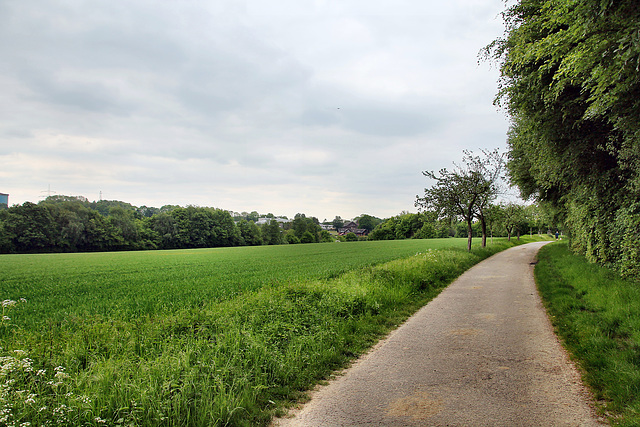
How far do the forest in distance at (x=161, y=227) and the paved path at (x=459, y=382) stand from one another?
61.2 ft

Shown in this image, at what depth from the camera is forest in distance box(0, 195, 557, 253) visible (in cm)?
4666

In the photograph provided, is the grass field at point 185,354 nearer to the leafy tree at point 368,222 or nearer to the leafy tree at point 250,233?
the leafy tree at point 250,233

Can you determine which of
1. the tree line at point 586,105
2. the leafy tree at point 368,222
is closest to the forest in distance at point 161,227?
the tree line at point 586,105

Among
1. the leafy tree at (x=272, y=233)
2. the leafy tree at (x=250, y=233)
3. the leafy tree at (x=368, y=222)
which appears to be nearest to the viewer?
the leafy tree at (x=250, y=233)

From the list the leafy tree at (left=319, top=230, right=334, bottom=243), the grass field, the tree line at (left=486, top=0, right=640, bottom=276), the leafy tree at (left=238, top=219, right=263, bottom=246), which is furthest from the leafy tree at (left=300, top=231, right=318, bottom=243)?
the grass field

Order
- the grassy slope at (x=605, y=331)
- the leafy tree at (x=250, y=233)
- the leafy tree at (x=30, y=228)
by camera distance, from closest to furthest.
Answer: the grassy slope at (x=605, y=331), the leafy tree at (x=30, y=228), the leafy tree at (x=250, y=233)

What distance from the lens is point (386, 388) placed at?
4.09m

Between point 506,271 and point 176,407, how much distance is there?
16.6m

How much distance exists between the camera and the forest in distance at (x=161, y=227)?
46663 millimetres

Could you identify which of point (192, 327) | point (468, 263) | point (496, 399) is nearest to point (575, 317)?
point (496, 399)

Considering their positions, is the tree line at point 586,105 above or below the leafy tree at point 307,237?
above

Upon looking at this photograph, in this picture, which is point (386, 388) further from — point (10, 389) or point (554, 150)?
point (554, 150)

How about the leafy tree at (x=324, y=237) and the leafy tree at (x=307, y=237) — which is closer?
the leafy tree at (x=307, y=237)

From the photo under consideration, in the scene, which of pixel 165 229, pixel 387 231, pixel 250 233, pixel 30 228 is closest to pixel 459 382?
pixel 30 228
